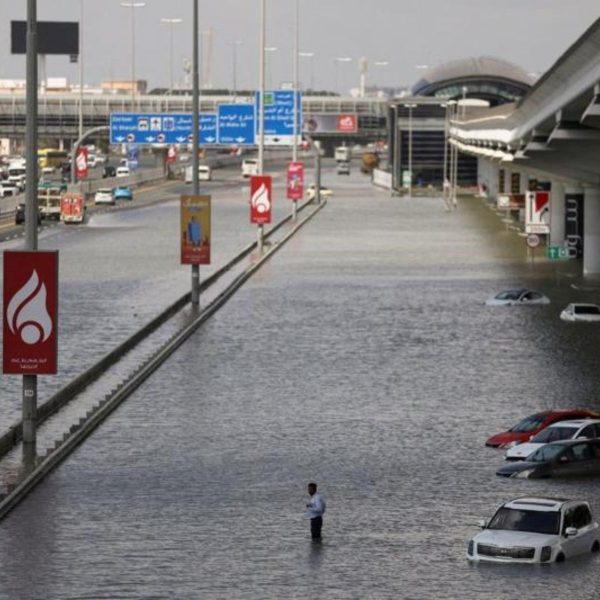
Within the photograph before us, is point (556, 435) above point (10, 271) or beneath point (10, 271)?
beneath

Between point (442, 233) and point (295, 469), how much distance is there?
86587mm

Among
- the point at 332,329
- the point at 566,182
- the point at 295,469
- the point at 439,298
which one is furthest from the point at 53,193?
the point at 295,469

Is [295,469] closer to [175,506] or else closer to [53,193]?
[175,506]

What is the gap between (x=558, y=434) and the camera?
42.9 metres

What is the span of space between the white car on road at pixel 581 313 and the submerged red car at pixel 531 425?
25880 millimetres

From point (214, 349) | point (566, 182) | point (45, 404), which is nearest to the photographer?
point (45, 404)

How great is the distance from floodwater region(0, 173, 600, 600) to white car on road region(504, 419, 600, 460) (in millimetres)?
488

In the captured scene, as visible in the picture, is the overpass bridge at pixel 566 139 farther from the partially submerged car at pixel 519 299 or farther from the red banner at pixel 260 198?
the red banner at pixel 260 198

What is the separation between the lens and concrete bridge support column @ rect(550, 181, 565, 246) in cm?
11294

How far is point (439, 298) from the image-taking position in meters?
81.6

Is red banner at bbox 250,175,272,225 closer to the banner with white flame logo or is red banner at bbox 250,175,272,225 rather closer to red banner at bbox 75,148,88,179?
red banner at bbox 75,148,88,179

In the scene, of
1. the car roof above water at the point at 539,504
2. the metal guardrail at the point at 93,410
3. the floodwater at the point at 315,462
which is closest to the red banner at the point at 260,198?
the metal guardrail at the point at 93,410

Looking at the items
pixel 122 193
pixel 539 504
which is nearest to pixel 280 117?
pixel 122 193

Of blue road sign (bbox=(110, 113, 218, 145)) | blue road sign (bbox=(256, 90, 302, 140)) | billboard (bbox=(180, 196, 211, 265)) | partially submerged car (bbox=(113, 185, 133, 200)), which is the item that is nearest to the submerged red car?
billboard (bbox=(180, 196, 211, 265))
